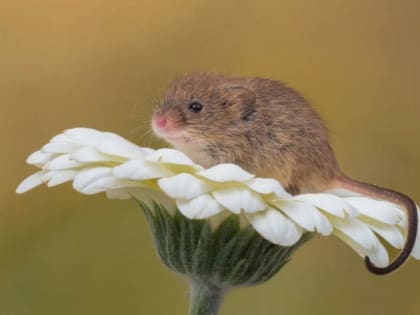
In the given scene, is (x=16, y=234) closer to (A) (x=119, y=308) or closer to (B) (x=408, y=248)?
(A) (x=119, y=308)

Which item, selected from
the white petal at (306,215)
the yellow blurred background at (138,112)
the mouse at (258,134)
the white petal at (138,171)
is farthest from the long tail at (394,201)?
the yellow blurred background at (138,112)

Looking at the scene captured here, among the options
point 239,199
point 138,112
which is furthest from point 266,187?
point 138,112

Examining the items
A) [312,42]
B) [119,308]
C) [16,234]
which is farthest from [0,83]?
[312,42]

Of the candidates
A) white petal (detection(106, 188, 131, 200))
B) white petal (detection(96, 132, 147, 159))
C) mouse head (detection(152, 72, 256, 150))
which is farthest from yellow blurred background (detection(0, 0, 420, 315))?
white petal (detection(96, 132, 147, 159))

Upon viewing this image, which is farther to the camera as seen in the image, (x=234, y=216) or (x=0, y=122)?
(x=0, y=122)

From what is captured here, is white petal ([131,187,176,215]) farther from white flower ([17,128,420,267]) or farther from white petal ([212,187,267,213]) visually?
white petal ([212,187,267,213])

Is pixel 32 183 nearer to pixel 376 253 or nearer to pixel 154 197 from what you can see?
pixel 154 197
